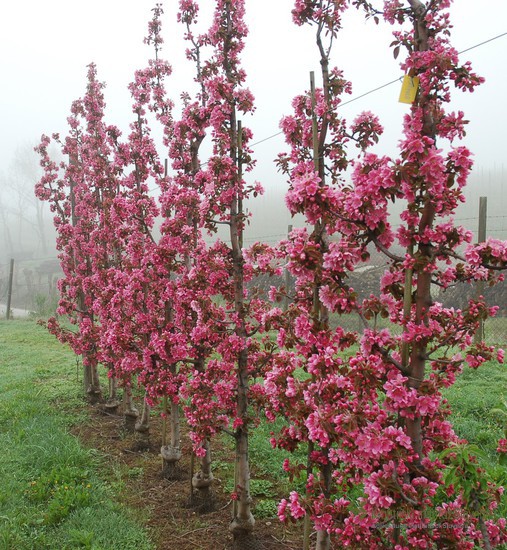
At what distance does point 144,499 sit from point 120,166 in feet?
12.6

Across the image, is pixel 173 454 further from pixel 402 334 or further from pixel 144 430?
pixel 402 334

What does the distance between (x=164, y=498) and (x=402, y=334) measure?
10.8ft

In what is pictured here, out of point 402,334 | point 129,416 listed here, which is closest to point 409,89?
point 402,334

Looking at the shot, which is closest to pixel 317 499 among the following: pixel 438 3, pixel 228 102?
pixel 438 3

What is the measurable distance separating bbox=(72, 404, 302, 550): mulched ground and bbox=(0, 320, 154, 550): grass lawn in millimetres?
191

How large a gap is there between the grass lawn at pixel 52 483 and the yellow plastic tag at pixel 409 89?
361cm

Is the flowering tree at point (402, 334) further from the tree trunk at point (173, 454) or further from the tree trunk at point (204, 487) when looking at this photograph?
the tree trunk at point (173, 454)

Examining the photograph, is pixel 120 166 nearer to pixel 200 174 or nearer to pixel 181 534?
pixel 200 174

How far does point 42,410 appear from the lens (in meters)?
6.50

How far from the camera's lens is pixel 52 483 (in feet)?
14.5

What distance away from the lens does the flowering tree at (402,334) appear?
6.46ft

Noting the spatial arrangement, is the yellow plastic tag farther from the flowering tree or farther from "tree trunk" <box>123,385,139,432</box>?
"tree trunk" <box>123,385,139,432</box>

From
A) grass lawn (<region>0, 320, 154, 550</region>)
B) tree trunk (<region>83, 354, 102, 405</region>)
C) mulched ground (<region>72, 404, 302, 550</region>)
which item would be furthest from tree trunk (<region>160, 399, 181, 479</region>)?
tree trunk (<region>83, 354, 102, 405</region>)

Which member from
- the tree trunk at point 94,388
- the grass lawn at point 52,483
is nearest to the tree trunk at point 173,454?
the grass lawn at point 52,483
